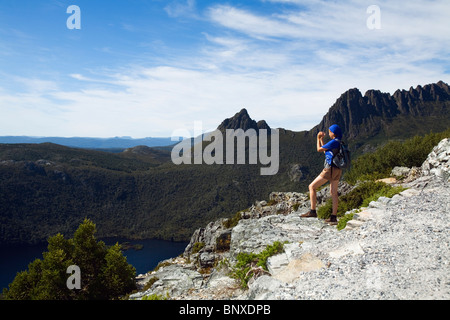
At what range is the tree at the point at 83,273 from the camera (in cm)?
1412

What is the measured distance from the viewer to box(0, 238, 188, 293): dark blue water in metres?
98.4

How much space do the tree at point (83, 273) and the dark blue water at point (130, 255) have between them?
277 ft

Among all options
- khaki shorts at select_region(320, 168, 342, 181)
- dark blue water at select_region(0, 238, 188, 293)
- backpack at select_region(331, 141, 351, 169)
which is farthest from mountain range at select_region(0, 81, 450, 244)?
backpack at select_region(331, 141, 351, 169)

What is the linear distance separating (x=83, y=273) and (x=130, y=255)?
10514 centimetres

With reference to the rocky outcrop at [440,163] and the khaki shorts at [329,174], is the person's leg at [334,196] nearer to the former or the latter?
the khaki shorts at [329,174]

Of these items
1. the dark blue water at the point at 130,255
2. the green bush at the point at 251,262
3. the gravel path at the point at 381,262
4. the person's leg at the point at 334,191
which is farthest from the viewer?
the dark blue water at the point at 130,255

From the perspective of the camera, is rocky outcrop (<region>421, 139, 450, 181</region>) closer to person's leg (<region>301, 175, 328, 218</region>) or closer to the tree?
person's leg (<region>301, 175, 328, 218</region>)

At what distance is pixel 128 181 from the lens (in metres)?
173

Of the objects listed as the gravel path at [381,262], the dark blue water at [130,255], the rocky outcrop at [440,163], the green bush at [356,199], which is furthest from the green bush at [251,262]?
the dark blue water at [130,255]

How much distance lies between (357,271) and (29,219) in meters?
160

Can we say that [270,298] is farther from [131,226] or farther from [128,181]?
[128,181]

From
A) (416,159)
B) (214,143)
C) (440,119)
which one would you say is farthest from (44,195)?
(440,119)

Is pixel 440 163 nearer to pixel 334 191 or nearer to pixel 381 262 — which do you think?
pixel 334 191

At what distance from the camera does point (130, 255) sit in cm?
11144
